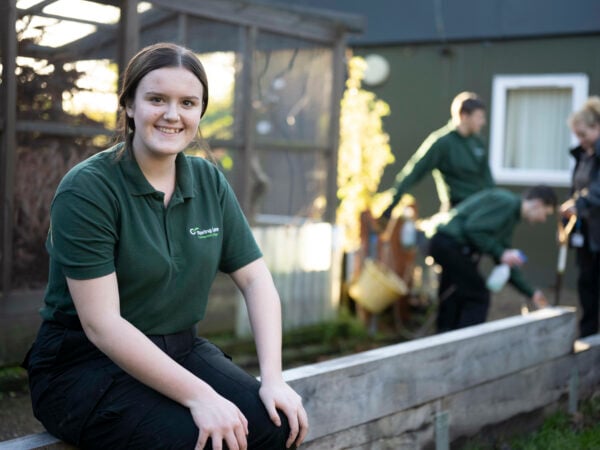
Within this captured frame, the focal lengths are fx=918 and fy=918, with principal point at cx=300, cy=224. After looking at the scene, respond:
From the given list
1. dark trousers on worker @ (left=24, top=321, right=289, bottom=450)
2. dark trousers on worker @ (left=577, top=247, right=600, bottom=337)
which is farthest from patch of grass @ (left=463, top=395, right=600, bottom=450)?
dark trousers on worker @ (left=24, top=321, right=289, bottom=450)

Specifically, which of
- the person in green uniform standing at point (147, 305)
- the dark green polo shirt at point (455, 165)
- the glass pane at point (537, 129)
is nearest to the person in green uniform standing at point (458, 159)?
the dark green polo shirt at point (455, 165)

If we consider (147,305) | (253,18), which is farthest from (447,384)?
(253,18)

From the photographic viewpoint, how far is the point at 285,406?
259 centimetres

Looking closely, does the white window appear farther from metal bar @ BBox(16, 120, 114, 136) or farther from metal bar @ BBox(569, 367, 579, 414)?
metal bar @ BBox(16, 120, 114, 136)

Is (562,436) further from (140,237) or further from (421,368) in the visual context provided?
(140,237)

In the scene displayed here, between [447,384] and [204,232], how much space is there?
1.89 metres

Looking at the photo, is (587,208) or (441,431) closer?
(441,431)

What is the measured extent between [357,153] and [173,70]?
7.41 m

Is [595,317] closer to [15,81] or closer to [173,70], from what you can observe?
[15,81]

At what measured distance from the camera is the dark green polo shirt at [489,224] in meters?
6.00

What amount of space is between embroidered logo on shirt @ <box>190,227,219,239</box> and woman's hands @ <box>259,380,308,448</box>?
46 centimetres

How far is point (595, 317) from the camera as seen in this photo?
6.53 meters

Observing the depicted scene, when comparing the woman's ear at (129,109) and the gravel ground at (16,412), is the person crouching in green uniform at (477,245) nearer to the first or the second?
the gravel ground at (16,412)

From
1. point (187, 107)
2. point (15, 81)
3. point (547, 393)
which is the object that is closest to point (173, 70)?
point (187, 107)
